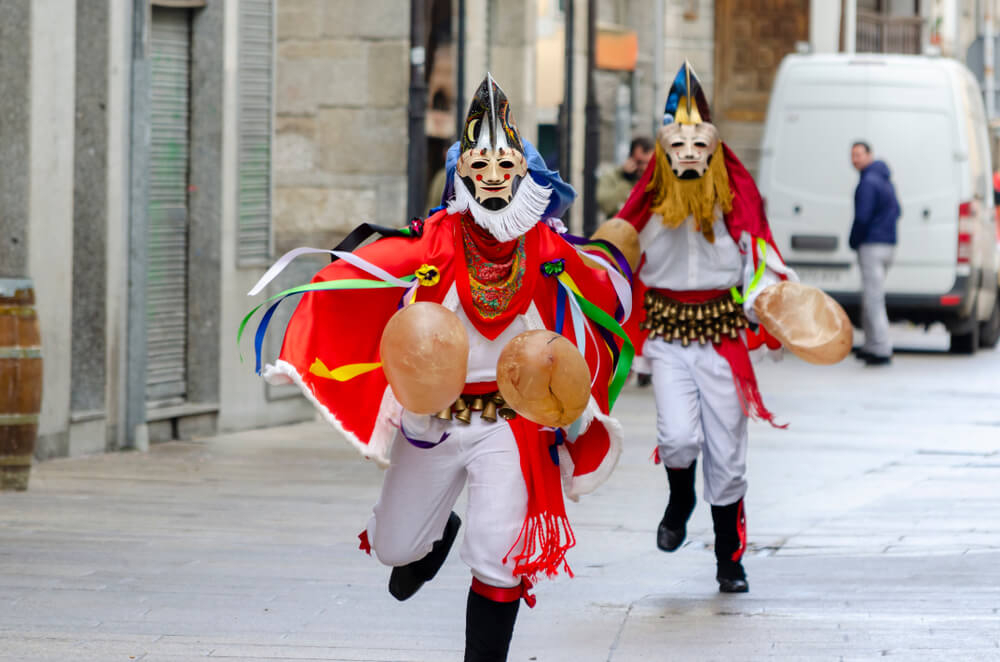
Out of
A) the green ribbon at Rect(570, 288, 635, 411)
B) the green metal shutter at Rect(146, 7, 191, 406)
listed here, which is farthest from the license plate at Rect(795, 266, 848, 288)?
the green ribbon at Rect(570, 288, 635, 411)

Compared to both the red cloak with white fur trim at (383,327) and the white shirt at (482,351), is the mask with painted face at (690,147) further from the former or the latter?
the white shirt at (482,351)

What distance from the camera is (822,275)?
64.3 feet

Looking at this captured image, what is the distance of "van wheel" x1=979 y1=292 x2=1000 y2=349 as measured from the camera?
21453 mm

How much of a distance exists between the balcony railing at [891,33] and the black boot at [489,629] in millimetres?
39559

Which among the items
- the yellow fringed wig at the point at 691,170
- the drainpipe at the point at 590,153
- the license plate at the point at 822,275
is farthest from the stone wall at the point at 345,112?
the yellow fringed wig at the point at 691,170

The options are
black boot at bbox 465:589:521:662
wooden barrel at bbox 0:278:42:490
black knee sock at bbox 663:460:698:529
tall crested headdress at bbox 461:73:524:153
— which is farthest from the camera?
wooden barrel at bbox 0:278:42:490

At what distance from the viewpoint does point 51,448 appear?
10656 mm

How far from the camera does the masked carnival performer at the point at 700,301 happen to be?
292 inches

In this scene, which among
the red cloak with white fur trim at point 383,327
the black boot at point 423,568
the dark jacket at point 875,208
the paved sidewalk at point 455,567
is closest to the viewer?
the red cloak with white fur trim at point 383,327

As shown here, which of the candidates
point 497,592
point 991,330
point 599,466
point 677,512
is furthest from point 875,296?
point 497,592

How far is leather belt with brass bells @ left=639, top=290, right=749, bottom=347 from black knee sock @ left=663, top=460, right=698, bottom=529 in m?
0.49

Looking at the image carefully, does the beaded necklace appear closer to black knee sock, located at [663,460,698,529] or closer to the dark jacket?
black knee sock, located at [663,460,698,529]

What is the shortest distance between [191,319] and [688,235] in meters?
5.33

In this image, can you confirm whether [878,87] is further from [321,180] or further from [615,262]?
[615,262]
